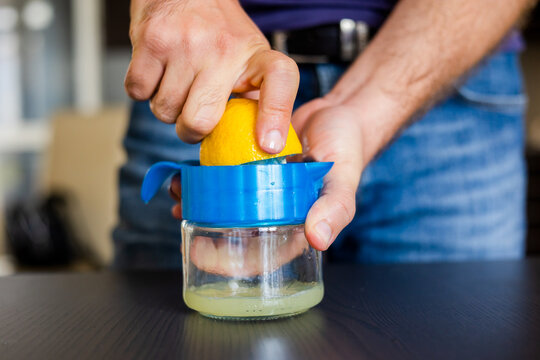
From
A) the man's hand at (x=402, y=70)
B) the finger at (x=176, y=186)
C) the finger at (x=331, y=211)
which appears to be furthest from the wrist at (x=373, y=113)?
the finger at (x=176, y=186)

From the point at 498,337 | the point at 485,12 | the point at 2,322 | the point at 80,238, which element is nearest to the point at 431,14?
the point at 485,12

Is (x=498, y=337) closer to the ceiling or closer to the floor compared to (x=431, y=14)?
closer to the floor

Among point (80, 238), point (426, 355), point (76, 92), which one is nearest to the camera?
point (426, 355)

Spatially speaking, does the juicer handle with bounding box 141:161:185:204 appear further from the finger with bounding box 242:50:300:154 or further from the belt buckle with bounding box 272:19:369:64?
the belt buckle with bounding box 272:19:369:64

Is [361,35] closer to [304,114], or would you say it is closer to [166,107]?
[304,114]

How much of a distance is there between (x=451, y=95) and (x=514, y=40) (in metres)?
0.17

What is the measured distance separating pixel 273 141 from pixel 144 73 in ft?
0.60

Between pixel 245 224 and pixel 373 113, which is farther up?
pixel 373 113

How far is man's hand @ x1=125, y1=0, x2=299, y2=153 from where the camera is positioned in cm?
52

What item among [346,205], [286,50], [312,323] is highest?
[286,50]

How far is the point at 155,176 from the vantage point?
0.56 m

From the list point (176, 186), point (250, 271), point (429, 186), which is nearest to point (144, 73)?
point (176, 186)

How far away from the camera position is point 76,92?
434cm

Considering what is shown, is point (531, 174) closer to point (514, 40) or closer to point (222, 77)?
point (514, 40)
